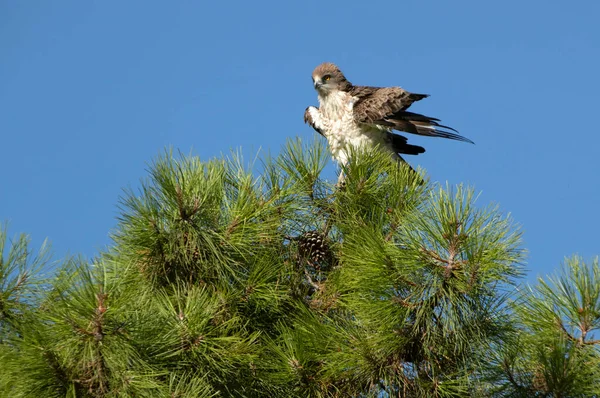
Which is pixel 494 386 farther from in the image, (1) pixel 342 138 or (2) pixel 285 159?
(1) pixel 342 138

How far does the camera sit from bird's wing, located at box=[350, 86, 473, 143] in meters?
7.11

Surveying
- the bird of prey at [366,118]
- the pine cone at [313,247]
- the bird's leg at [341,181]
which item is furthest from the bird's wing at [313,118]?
the pine cone at [313,247]

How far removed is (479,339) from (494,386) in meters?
0.26

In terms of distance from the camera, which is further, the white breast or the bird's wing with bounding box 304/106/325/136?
the bird's wing with bounding box 304/106/325/136

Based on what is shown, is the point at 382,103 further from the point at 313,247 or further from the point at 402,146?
the point at 313,247

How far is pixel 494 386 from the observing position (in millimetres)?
4312

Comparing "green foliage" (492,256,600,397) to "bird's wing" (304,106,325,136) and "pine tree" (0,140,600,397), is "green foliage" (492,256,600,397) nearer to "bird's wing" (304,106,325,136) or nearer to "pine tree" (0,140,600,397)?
"pine tree" (0,140,600,397)

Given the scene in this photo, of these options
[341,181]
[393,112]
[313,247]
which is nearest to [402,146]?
[393,112]

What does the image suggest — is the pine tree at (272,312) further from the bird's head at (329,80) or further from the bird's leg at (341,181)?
the bird's head at (329,80)

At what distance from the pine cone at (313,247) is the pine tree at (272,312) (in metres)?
0.10

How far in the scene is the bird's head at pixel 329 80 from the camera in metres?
8.13

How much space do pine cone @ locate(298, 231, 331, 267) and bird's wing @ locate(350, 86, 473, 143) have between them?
7.10 feet

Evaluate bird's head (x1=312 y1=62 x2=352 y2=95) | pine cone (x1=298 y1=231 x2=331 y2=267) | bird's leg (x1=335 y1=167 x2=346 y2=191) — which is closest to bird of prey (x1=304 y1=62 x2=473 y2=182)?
bird's head (x1=312 y1=62 x2=352 y2=95)

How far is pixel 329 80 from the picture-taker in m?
8.19
